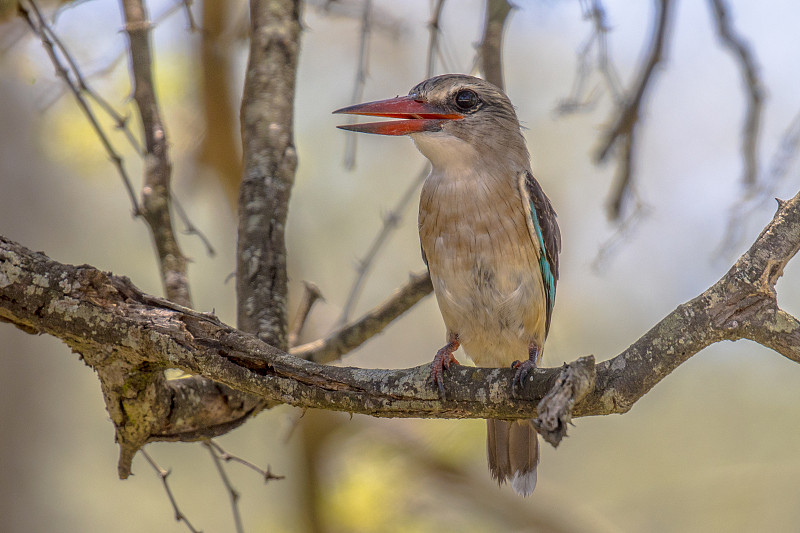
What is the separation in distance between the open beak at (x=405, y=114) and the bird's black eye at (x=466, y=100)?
0.06 m

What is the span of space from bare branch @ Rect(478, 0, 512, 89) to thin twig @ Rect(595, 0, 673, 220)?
0.74 m

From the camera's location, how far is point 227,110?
5055 mm

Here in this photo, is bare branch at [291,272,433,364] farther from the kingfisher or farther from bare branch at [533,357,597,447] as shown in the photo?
bare branch at [533,357,597,447]


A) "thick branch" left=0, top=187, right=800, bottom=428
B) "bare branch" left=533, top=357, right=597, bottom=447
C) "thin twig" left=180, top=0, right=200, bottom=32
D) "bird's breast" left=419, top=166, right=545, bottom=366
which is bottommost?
"bare branch" left=533, top=357, right=597, bottom=447

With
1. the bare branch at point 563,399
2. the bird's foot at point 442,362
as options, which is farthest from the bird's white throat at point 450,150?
the bare branch at point 563,399

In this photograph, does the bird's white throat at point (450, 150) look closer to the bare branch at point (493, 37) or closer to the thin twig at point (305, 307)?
the bare branch at point (493, 37)

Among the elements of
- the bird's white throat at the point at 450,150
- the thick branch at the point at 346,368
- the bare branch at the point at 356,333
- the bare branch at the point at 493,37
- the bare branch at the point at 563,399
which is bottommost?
the bare branch at the point at 563,399

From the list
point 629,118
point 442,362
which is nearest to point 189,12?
point 442,362

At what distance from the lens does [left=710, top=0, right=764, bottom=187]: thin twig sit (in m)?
3.61

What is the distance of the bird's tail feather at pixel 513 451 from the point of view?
3.28m

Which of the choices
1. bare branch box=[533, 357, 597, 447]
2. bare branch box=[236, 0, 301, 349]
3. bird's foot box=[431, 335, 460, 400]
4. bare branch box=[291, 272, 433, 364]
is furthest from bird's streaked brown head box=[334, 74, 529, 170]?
bare branch box=[533, 357, 597, 447]

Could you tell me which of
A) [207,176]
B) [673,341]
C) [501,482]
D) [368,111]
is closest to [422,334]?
[207,176]

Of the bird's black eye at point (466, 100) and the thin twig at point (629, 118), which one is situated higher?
the thin twig at point (629, 118)

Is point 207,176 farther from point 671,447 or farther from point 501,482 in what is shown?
point 671,447
